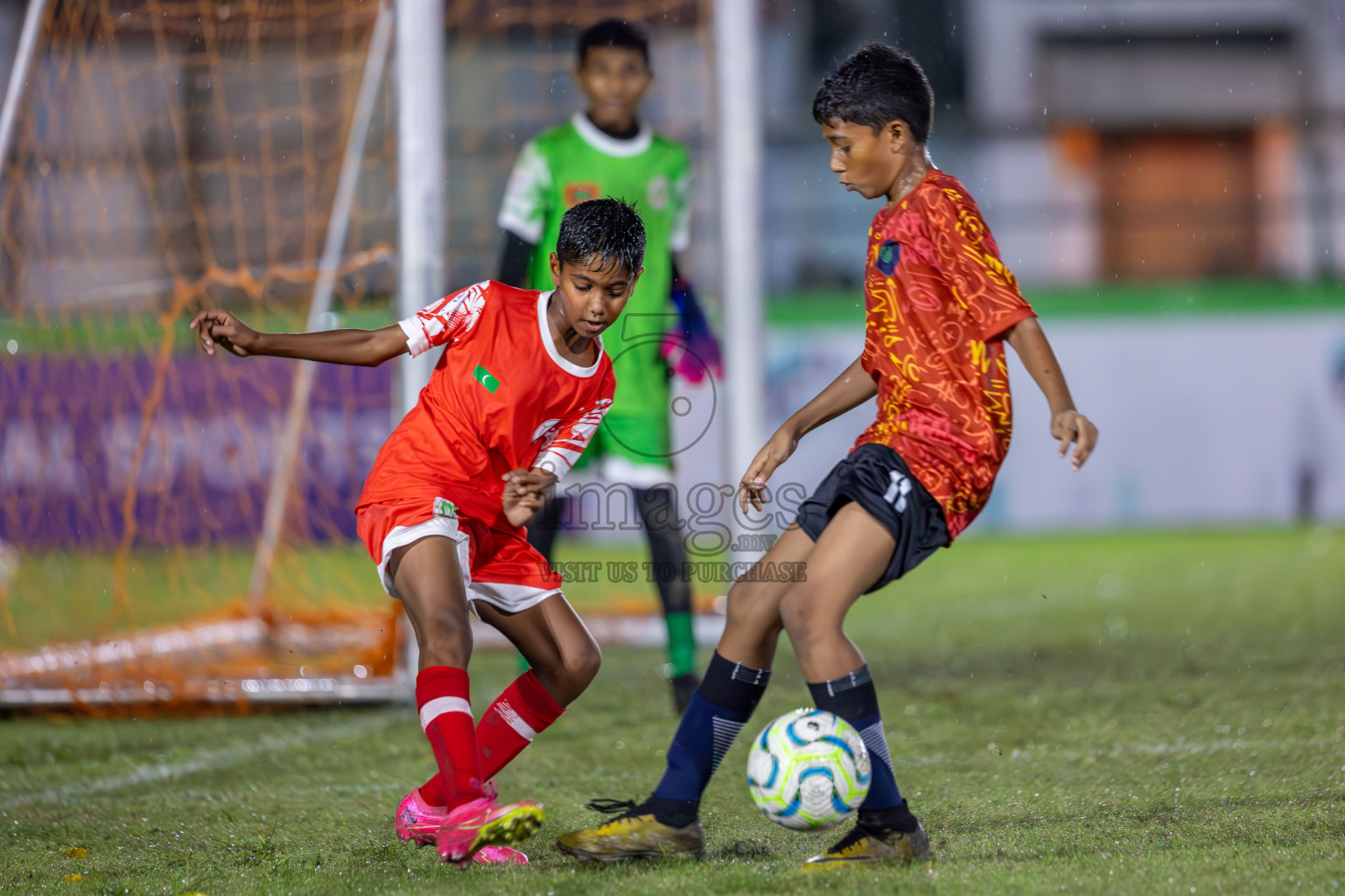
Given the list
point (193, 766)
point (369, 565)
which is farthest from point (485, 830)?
point (369, 565)

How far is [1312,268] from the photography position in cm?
1248

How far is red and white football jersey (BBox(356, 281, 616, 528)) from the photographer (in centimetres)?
270

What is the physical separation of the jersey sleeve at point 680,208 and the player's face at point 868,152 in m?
1.64

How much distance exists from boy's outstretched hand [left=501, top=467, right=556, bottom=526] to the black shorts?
50 cm

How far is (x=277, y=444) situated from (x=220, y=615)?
5.49 ft

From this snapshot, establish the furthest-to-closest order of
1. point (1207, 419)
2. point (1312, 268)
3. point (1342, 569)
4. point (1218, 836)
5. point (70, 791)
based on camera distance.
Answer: point (1312, 268), point (1207, 419), point (1342, 569), point (70, 791), point (1218, 836)

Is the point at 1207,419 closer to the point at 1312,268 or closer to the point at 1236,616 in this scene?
the point at 1312,268

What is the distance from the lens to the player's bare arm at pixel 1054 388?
2.20 m

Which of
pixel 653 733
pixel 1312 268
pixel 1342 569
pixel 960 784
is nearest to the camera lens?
pixel 960 784

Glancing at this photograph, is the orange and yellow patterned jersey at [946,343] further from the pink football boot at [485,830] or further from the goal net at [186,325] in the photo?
the goal net at [186,325]

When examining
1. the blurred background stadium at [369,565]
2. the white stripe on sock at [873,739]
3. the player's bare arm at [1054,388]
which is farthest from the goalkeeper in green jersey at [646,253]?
the player's bare arm at [1054,388]

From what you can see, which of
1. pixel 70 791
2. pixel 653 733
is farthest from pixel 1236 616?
pixel 70 791

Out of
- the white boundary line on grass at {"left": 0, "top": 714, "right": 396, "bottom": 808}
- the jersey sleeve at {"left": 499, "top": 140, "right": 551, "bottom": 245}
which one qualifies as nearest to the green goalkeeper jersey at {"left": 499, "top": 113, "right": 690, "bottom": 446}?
the jersey sleeve at {"left": 499, "top": 140, "right": 551, "bottom": 245}

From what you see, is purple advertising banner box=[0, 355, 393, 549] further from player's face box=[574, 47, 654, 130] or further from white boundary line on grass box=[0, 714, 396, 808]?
player's face box=[574, 47, 654, 130]
